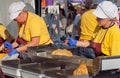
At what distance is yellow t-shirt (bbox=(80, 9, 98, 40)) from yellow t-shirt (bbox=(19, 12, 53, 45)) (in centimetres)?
69

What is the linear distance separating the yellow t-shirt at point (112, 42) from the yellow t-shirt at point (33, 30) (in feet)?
3.63

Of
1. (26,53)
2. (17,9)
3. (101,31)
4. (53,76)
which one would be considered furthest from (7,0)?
(53,76)

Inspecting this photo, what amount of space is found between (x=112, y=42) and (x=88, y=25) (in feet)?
5.37

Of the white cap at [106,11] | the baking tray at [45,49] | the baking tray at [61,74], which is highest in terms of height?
the white cap at [106,11]

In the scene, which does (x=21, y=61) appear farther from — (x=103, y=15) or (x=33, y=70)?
(x=103, y=15)

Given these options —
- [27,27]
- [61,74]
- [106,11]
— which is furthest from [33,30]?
[61,74]

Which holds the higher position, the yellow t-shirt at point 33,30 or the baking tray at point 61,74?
the yellow t-shirt at point 33,30

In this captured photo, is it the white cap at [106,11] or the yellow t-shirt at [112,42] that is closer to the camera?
the yellow t-shirt at [112,42]

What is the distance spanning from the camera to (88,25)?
16.8 ft

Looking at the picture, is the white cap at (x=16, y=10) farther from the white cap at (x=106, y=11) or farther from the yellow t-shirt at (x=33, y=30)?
the white cap at (x=106, y=11)

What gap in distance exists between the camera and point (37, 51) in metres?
3.95

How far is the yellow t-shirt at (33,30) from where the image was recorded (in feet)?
14.6

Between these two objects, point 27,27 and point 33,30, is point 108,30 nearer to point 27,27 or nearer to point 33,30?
point 33,30

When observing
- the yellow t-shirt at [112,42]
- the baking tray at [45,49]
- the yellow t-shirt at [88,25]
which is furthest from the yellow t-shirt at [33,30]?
the yellow t-shirt at [112,42]
